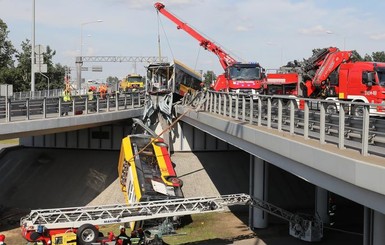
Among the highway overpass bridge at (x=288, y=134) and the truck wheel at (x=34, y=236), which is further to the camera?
the truck wheel at (x=34, y=236)

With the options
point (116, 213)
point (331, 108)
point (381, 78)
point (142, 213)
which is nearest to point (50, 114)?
point (116, 213)

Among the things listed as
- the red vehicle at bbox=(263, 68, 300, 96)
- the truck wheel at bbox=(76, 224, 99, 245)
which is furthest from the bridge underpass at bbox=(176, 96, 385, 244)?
the red vehicle at bbox=(263, 68, 300, 96)

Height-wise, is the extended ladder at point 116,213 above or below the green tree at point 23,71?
below

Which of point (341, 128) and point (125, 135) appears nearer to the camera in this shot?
point (341, 128)

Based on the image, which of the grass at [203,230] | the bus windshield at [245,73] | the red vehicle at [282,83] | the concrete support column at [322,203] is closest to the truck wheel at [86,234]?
the grass at [203,230]

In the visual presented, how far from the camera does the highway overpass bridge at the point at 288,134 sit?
26.9ft

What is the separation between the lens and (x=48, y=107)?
21.5m

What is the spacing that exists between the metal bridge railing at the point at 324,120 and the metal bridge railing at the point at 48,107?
8787mm

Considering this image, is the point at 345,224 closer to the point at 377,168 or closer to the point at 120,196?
the point at 120,196

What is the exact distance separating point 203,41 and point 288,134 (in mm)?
25878

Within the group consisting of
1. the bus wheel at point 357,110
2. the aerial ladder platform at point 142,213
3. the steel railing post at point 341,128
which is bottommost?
the aerial ladder platform at point 142,213

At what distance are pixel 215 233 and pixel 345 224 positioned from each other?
638cm

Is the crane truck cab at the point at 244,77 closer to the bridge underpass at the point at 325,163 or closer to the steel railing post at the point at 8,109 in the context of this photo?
the bridge underpass at the point at 325,163

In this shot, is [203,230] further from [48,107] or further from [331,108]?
[331,108]
